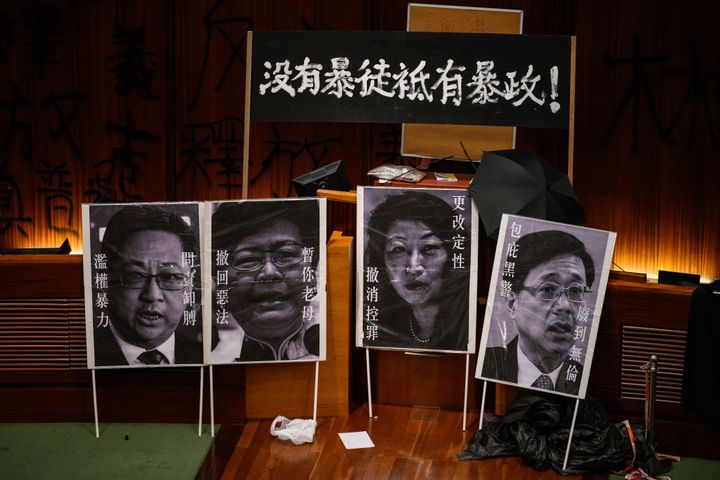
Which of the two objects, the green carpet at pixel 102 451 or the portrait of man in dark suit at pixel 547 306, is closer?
the green carpet at pixel 102 451

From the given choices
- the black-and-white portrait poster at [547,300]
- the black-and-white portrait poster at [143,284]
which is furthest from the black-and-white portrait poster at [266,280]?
the black-and-white portrait poster at [547,300]

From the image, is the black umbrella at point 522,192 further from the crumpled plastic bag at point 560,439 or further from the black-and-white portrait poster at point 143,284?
the black-and-white portrait poster at point 143,284

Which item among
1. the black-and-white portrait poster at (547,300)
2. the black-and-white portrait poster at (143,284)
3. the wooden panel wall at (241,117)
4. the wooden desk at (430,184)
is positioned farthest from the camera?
the wooden panel wall at (241,117)

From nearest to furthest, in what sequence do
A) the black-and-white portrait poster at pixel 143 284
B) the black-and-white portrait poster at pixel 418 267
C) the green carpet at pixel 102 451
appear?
the green carpet at pixel 102 451
the black-and-white portrait poster at pixel 143 284
the black-and-white portrait poster at pixel 418 267

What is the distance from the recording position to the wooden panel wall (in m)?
5.42

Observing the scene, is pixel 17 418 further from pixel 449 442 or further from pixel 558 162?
pixel 558 162

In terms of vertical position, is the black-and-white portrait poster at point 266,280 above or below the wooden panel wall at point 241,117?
below

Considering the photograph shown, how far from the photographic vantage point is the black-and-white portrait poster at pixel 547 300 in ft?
15.6

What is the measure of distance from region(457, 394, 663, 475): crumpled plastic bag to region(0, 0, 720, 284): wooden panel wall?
1159 mm

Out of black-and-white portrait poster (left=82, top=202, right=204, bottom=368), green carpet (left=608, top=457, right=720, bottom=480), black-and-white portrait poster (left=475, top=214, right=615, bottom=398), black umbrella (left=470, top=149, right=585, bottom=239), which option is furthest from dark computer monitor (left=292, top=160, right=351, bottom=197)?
green carpet (left=608, top=457, right=720, bottom=480)

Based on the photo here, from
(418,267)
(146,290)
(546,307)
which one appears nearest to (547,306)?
(546,307)

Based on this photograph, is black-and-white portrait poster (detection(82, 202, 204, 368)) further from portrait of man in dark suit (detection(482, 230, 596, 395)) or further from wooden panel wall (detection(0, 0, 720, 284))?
portrait of man in dark suit (detection(482, 230, 596, 395))

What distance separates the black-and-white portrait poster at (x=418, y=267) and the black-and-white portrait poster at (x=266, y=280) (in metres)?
0.25

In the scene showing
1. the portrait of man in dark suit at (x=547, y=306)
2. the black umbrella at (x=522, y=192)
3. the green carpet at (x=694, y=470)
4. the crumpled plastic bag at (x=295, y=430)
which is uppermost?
the black umbrella at (x=522, y=192)
